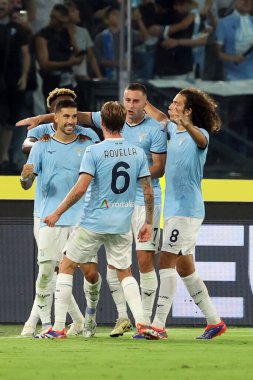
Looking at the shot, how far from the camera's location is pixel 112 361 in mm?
7707

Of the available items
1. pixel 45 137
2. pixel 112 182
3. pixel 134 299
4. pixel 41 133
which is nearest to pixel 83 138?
pixel 45 137

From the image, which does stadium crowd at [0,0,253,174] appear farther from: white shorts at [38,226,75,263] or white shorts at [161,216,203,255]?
white shorts at [161,216,203,255]

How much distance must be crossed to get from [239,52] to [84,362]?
9.88 metres

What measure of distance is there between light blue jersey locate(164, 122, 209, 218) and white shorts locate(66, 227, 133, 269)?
0.54 m

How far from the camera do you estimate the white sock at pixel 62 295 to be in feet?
32.2

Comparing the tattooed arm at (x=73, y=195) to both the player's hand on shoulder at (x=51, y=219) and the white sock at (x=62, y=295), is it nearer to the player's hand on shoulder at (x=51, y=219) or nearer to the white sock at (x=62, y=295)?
the player's hand on shoulder at (x=51, y=219)

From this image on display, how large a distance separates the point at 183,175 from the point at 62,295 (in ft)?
4.63

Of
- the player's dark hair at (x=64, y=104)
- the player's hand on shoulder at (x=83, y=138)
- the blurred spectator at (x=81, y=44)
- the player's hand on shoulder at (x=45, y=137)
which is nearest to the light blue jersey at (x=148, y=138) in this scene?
the player's hand on shoulder at (x=83, y=138)

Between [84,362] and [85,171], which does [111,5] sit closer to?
[85,171]

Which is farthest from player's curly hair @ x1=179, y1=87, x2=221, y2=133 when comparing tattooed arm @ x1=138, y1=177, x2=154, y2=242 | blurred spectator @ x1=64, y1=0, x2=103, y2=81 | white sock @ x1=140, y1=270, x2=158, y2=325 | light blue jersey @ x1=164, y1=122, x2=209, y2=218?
blurred spectator @ x1=64, y1=0, x2=103, y2=81

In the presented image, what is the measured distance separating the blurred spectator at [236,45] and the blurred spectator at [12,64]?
2.71 m

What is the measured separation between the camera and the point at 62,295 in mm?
9859

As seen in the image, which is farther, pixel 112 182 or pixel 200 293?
pixel 200 293

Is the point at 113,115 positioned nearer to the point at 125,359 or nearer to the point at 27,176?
the point at 27,176
